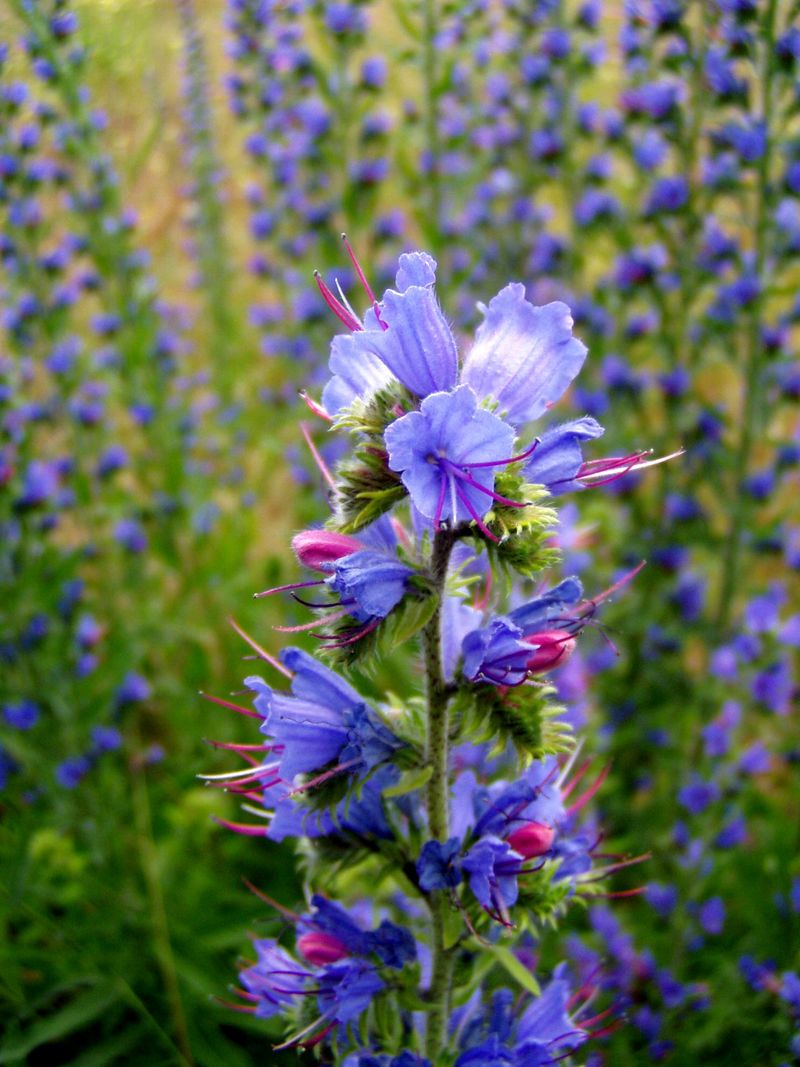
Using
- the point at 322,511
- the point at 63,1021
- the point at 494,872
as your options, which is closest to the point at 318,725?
the point at 494,872

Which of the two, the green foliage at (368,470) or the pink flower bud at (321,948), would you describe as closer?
the green foliage at (368,470)

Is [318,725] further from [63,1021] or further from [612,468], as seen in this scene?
[63,1021]

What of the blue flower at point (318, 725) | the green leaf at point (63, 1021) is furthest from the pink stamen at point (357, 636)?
the green leaf at point (63, 1021)

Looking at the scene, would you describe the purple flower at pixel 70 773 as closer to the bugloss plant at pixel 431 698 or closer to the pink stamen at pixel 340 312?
the bugloss plant at pixel 431 698

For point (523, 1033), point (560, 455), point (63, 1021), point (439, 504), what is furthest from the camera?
point (63, 1021)

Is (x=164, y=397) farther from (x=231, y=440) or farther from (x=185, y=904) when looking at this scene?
(x=185, y=904)

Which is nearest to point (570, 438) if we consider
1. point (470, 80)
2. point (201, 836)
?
point (201, 836)

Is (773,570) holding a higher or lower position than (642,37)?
lower
